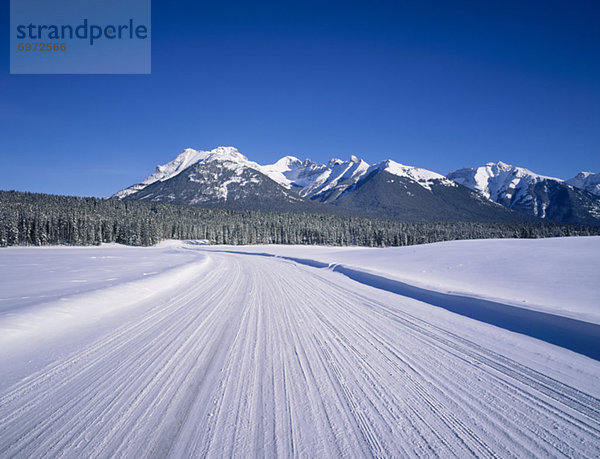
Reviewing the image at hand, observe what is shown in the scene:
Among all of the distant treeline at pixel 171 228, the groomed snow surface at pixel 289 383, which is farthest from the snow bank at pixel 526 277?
the distant treeline at pixel 171 228

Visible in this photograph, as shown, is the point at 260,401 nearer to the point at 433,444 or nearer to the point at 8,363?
the point at 433,444

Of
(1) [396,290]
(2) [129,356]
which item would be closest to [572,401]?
(2) [129,356]

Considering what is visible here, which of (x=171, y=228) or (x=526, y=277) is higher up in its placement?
(x=171, y=228)

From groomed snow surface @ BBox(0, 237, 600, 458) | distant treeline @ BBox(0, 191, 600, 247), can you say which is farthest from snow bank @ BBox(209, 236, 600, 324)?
distant treeline @ BBox(0, 191, 600, 247)

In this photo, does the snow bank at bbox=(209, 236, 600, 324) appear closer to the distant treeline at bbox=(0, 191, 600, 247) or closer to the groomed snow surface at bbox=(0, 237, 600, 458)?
the groomed snow surface at bbox=(0, 237, 600, 458)

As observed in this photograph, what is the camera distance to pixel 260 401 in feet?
10.0

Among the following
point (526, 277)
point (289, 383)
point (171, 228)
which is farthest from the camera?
point (171, 228)

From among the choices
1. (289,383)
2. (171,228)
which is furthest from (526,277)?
(171,228)

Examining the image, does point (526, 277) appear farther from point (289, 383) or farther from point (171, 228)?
point (171, 228)

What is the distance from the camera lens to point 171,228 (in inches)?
3664

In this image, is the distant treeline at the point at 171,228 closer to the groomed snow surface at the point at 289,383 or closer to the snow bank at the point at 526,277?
the groomed snow surface at the point at 289,383

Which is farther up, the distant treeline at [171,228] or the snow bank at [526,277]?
the distant treeline at [171,228]

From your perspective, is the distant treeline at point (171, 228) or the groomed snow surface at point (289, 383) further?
the distant treeline at point (171, 228)

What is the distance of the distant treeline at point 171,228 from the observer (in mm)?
60938
